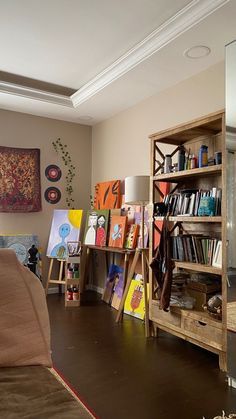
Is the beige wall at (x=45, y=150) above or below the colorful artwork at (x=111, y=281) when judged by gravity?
above

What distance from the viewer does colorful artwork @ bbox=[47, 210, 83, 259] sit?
469cm

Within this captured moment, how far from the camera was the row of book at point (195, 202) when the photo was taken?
269cm

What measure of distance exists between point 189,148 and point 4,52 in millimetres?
2163

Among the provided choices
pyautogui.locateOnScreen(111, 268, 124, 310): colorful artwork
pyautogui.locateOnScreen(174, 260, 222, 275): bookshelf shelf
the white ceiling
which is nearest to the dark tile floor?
pyautogui.locateOnScreen(111, 268, 124, 310): colorful artwork

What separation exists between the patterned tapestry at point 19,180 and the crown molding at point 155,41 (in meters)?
1.33

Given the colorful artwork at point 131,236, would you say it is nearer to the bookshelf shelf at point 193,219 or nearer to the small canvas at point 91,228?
the small canvas at point 91,228

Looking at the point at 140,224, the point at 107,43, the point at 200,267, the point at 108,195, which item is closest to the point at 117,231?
the point at 140,224

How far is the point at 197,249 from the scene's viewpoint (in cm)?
287

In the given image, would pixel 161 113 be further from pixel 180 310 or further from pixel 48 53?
pixel 180 310

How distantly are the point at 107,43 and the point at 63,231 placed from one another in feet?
8.66

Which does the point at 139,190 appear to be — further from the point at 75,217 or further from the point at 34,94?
the point at 34,94

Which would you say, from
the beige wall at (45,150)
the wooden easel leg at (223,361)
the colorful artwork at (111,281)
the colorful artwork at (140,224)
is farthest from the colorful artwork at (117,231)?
the wooden easel leg at (223,361)

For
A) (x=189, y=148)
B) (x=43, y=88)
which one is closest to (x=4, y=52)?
(x=43, y=88)

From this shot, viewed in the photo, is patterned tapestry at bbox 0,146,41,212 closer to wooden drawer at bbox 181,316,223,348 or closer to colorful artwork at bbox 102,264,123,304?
colorful artwork at bbox 102,264,123,304
